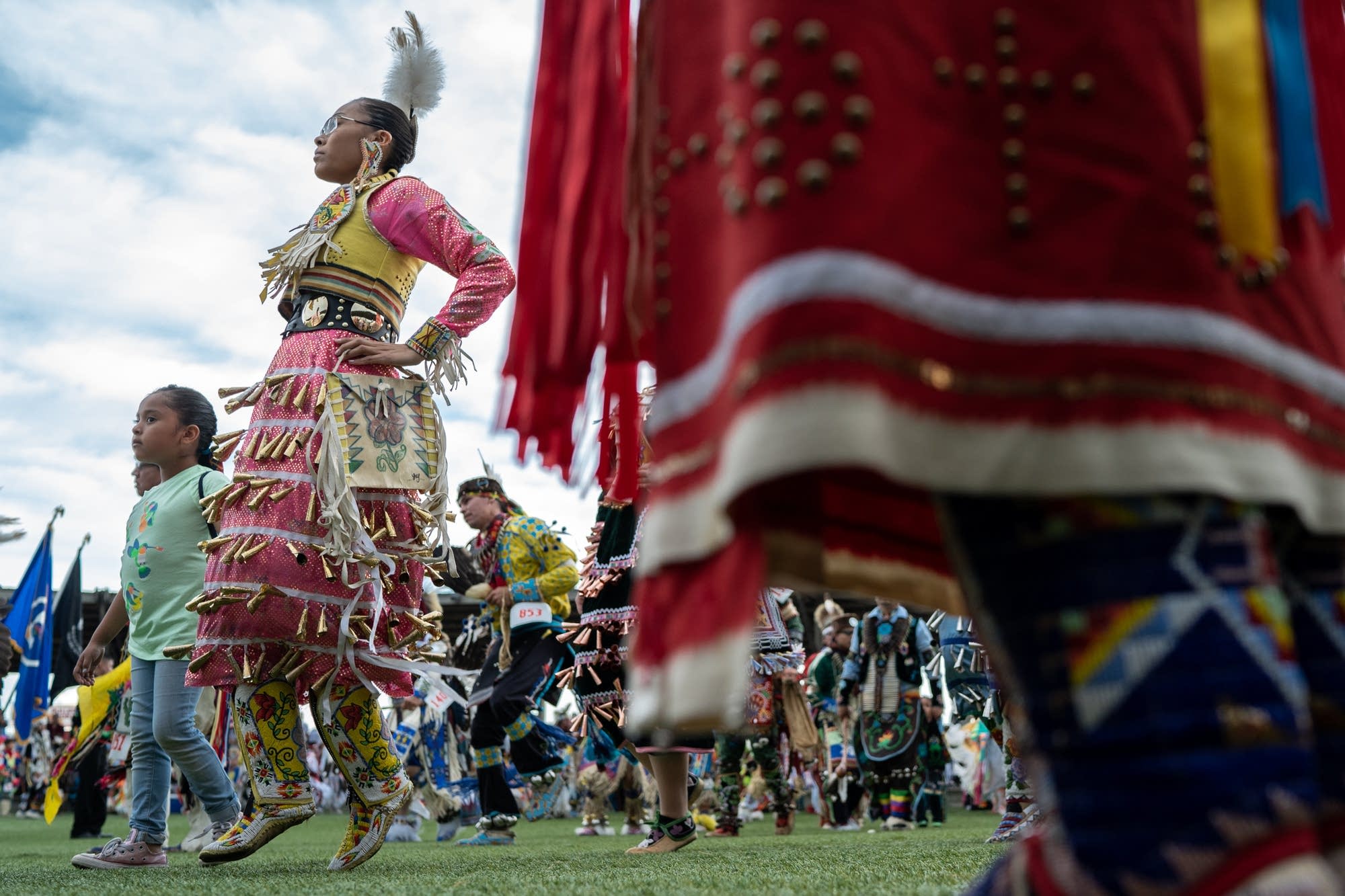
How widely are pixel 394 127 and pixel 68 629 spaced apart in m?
11.3

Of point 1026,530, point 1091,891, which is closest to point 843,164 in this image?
point 1026,530

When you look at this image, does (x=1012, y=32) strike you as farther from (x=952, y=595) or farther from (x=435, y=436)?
(x=435, y=436)

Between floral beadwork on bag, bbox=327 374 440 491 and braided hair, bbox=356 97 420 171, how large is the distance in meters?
0.94

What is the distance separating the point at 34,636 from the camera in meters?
12.8

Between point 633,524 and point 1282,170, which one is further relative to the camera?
point 633,524

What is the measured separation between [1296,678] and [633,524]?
490 cm

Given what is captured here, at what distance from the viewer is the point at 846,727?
11219mm

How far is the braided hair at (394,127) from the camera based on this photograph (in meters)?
4.52

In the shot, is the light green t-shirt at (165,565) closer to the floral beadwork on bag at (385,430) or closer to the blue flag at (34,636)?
the floral beadwork on bag at (385,430)

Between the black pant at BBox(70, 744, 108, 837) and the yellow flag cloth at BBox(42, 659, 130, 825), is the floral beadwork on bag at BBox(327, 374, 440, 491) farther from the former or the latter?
the black pant at BBox(70, 744, 108, 837)

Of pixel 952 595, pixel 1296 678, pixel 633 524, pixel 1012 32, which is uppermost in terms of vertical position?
pixel 633 524

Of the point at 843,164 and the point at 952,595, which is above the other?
the point at 843,164

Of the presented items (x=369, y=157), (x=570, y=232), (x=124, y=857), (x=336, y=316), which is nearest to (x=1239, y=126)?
(x=570, y=232)

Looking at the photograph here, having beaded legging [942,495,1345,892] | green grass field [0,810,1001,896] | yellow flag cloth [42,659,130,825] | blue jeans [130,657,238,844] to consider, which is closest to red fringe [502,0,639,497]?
beaded legging [942,495,1345,892]
